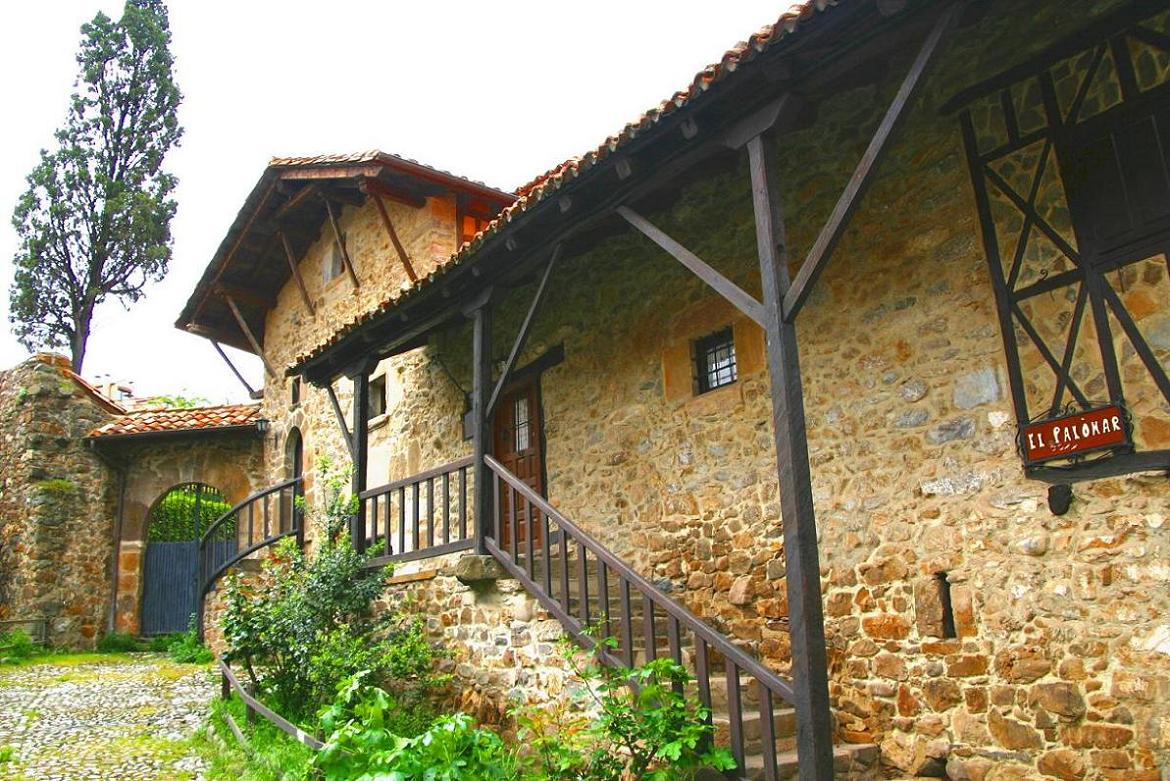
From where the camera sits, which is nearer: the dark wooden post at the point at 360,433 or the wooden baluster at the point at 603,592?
the wooden baluster at the point at 603,592

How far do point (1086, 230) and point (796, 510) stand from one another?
7.10 ft

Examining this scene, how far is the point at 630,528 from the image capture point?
7.24m

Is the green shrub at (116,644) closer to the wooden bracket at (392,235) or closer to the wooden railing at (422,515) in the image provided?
the wooden railing at (422,515)

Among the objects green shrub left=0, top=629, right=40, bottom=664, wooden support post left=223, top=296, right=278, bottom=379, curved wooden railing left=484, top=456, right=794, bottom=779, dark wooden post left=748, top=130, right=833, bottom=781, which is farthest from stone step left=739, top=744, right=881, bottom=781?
wooden support post left=223, top=296, right=278, bottom=379

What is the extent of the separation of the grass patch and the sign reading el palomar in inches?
170

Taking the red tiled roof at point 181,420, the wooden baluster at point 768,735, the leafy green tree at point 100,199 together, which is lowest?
the wooden baluster at point 768,735

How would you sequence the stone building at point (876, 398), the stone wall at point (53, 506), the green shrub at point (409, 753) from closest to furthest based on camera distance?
the green shrub at point (409, 753) < the stone building at point (876, 398) < the stone wall at point (53, 506)

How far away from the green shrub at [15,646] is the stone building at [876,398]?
7645mm

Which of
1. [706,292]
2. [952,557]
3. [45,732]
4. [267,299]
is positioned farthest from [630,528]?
[267,299]

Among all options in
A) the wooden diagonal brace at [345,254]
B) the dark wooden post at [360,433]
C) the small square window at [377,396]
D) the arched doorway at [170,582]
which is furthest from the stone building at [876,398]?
the arched doorway at [170,582]

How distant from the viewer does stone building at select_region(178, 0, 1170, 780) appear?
420cm

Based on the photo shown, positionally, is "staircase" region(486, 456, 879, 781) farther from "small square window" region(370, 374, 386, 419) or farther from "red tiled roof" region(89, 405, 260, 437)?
"red tiled roof" region(89, 405, 260, 437)

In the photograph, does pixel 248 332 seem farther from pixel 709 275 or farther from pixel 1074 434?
pixel 1074 434

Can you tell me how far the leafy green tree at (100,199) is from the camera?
57.9 feet
